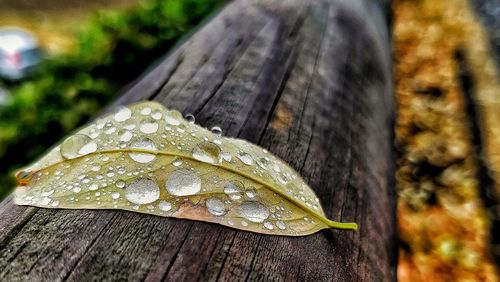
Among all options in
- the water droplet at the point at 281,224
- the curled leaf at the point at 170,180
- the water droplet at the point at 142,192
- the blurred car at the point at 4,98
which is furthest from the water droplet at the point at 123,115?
the blurred car at the point at 4,98

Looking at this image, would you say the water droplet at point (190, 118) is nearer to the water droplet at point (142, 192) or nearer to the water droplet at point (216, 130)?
the water droplet at point (216, 130)

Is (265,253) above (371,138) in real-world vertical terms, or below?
above

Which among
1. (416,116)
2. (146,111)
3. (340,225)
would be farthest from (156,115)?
(416,116)

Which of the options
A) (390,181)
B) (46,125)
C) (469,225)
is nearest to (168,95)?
(390,181)

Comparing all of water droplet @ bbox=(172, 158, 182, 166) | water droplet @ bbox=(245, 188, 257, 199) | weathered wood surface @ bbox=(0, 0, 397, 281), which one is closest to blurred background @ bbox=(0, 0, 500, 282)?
weathered wood surface @ bbox=(0, 0, 397, 281)

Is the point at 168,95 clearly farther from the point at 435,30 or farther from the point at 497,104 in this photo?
the point at 435,30

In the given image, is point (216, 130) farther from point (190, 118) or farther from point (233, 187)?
point (233, 187)

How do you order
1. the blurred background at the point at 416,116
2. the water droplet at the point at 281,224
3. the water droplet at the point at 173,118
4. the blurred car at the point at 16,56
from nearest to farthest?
the water droplet at the point at 281,224, the water droplet at the point at 173,118, the blurred background at the point at 416,116, the blurred car at the point at 16,56
